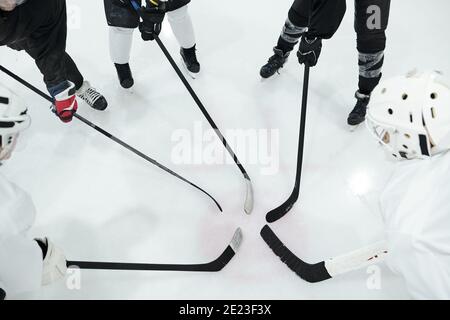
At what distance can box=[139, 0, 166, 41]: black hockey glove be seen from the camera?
174 cm

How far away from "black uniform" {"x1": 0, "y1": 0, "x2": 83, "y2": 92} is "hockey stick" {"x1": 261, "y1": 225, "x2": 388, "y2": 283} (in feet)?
3.84

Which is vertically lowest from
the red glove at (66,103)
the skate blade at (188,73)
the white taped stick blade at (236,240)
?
the white taped stick blade at (236,240)

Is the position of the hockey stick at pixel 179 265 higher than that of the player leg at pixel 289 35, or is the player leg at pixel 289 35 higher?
the player leg at pixel 289 35

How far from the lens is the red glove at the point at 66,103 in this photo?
5.92ft

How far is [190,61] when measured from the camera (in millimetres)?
2250

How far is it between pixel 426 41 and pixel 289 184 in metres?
1.35

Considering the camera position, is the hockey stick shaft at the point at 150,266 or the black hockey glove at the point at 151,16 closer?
the hockey stick shaft at the point at 150,266

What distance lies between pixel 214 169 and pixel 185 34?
2.35 ft

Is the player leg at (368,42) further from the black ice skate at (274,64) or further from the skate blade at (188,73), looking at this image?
the skate blade at (188,73)

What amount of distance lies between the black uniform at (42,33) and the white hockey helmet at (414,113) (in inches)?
50.3

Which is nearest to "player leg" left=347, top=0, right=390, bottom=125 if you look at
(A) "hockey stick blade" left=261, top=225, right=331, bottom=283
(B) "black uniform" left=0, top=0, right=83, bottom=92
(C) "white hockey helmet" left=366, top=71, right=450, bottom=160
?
(C) "white hockey helmet" left=366, top=71, right=450, bottom=160

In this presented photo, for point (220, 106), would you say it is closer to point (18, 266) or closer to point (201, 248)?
point (201, 248)

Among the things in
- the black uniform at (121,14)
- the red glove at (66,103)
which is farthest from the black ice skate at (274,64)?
the red glove at (66,103)

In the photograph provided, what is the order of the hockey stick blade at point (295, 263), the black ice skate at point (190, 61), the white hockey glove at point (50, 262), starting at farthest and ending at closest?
the black ice skate at point (190, 61)
the hockey stick blade at point (295, 263)
the white hockey glove at point (50, 262)
